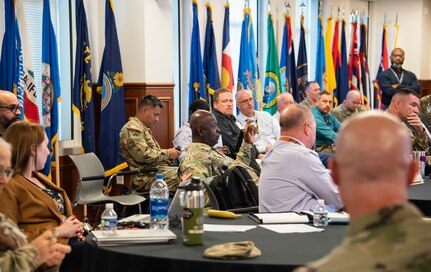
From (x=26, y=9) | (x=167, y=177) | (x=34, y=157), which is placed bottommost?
(x=167, y=177)

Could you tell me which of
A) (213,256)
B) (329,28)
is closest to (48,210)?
(213,256)

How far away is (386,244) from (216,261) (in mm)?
1390

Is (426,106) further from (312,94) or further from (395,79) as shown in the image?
(395,79)

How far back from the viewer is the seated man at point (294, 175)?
3959 millimetres

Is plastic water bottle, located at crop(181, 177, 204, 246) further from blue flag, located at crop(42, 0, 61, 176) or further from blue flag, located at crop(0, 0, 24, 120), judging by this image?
blue flag, located at crop(42, 0, 61, 176)

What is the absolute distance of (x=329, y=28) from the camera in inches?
452

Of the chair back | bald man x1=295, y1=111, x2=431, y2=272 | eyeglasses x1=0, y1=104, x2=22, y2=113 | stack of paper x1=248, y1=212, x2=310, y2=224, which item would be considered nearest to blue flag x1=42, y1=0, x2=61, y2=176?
the chair back

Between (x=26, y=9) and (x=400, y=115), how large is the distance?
3.73 m

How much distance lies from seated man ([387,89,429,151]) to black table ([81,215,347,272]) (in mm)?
3092

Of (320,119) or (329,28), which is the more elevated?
(329,28)

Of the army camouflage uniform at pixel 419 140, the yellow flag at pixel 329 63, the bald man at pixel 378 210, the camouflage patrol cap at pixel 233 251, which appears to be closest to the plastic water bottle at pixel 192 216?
the camouflage patrol cap at pixel 233 251

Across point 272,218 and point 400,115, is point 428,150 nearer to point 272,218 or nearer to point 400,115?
point 400,115

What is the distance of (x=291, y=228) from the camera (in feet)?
10.9

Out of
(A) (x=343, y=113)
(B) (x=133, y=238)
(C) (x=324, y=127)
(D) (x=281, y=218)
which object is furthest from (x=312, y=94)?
(B) (x=133, y=238)
